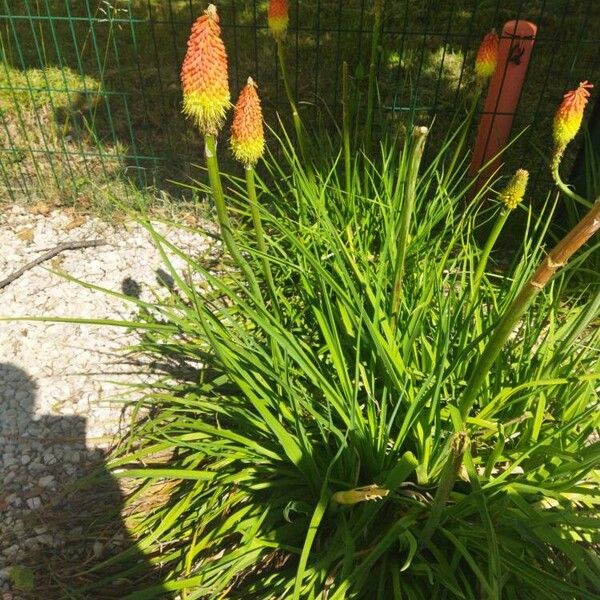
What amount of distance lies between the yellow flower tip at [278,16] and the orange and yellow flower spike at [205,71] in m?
0.79

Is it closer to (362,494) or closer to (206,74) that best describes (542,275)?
(362,494)

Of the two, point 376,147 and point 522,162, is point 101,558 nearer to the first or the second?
point 376,147

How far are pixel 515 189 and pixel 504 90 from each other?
189 centimetres

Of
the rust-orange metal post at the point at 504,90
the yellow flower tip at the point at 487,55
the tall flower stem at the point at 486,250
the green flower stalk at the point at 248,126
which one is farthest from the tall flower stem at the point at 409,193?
the rust-orange metal post at the point at 504,90

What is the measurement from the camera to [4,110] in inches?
170

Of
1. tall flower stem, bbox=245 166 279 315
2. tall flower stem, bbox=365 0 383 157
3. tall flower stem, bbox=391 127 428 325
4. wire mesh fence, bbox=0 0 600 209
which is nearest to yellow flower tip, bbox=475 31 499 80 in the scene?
tall flower stem, bbox=365 0 383 157

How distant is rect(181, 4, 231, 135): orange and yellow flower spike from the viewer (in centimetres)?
136

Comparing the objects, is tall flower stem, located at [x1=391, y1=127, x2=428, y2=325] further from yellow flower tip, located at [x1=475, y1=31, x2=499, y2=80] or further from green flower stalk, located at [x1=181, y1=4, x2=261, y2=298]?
yellow flower tip, located at [x1=475, y1=31, x2=499, y2=80]

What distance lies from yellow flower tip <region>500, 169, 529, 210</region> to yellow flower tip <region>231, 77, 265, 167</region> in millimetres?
625

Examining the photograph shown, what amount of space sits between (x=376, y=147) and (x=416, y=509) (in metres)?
2.49

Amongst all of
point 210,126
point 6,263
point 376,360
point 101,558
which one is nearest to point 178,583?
point 101,558

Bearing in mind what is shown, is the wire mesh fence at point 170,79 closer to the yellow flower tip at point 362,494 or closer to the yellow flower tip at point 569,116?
the yellow flower tip at point 569,116

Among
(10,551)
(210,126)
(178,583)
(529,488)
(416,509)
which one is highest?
(210,126)

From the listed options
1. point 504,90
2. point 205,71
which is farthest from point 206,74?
point 504,90
